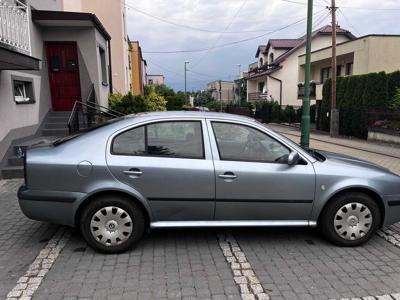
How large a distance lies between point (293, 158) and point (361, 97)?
16404mm

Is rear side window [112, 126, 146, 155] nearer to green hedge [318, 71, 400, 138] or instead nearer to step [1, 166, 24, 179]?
step [1, 166, 24, 179]

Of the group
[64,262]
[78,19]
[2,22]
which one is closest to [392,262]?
[64,262]

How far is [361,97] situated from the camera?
732 inches

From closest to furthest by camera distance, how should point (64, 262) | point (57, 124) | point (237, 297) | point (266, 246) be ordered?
point (237, 297), point (64, 262), point (266, 246), point (57, 124)

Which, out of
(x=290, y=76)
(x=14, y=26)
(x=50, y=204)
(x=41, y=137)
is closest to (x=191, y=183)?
(x=50, y=204)

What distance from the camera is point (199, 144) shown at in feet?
13.5

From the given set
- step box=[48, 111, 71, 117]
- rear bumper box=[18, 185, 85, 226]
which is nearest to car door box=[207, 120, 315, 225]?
rear bumper box=[18, 185, 85, 226]

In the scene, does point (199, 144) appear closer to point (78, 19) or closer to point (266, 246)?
point (266, 246)

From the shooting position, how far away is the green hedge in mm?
17122

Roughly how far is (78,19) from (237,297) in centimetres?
936

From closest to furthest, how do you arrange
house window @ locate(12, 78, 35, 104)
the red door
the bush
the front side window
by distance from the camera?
the front side window < house window @ locate(12, 78, 35, 104) < the red door < the bush

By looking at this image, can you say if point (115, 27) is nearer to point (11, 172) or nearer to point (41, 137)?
point (41, 137)

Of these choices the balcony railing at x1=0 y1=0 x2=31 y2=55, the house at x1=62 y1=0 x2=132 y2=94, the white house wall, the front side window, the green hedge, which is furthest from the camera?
the white house wall

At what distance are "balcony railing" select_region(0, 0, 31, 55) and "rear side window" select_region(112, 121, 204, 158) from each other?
3918 millimetres
